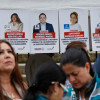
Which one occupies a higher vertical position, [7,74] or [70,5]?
[70,5]

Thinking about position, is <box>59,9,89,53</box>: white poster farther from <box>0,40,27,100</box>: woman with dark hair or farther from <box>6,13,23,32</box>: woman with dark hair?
<box>0,40,27,100</box>: woman with dark hair

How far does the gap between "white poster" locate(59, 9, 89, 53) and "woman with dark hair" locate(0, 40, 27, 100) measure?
1844mm

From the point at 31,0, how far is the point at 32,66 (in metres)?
2.22

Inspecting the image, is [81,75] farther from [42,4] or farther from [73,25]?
[42,4]

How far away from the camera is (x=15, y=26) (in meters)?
3.67

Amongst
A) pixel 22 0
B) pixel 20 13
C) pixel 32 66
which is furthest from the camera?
pixel 22 0

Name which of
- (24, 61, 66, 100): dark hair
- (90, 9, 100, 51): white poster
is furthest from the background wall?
(24, 61, 66, 100): dark hair

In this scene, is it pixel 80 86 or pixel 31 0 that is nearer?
pixel 80 86

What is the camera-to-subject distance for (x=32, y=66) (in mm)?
2533

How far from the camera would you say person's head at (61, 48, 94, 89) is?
1556mm

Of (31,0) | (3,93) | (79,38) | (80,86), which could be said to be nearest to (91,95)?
(80,86)

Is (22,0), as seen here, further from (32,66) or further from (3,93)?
(3,93)

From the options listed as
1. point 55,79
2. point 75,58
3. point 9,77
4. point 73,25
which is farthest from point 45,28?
point 55,79

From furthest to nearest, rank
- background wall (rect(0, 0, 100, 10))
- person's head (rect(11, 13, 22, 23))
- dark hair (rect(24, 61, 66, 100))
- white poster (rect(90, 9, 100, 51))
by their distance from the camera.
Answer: background wall (rect(0, 0, 100, 10)) → white poster (rect(90, 9, 100, 51)) → person's head (rect(11, 13, 22, 23)) → dark hair (rect(24, 61, 66, 100))
